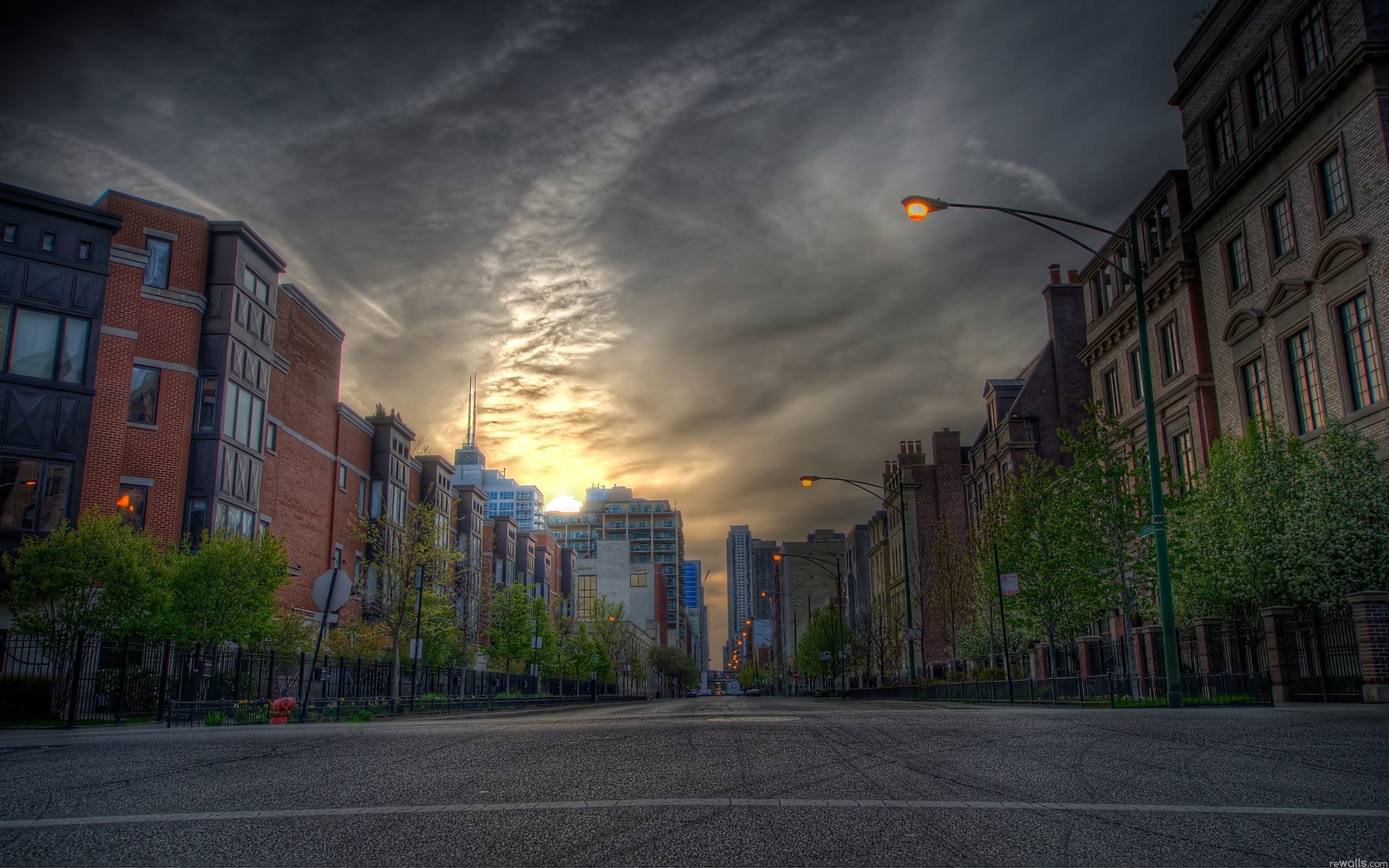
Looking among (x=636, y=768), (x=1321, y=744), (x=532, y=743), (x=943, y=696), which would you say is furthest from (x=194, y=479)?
(x=1321, y=744)

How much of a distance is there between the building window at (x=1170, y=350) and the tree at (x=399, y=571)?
1295 inches

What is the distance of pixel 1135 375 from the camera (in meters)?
43.2

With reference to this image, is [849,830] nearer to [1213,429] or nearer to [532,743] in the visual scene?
[532,743]

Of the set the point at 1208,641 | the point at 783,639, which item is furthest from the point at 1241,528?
the point at 783,639

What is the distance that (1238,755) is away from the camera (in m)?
6.84

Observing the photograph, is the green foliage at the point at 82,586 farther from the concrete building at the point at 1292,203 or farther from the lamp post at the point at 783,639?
the lamp post at the point at 783,639

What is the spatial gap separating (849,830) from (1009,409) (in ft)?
182

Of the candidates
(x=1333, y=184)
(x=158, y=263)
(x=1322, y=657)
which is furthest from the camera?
(x=158, y=263)

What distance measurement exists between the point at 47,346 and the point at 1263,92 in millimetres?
45689

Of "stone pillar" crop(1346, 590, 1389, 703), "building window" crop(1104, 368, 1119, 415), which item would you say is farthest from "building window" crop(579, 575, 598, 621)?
"stone pillar" crop(1346, 590, 1389, 703)

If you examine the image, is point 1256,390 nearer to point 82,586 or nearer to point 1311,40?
point 1311,40

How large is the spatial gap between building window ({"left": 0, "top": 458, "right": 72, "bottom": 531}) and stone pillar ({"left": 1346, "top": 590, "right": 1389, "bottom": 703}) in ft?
136

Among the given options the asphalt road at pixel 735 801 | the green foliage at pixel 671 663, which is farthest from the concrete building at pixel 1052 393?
the green foliage at pixel 671 663

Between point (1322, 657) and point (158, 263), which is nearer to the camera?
point (1322, 657)
